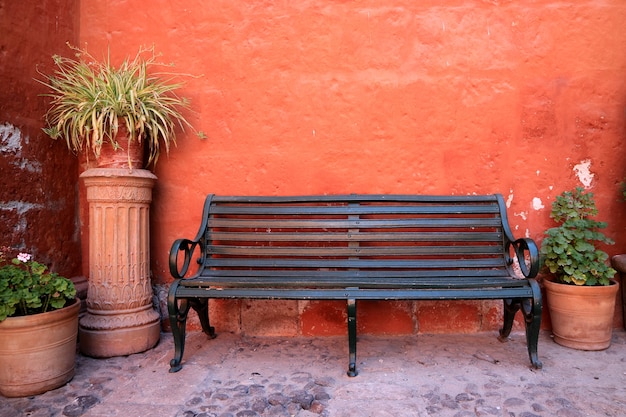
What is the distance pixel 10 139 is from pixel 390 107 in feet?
8.26

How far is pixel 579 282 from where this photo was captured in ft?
8.49

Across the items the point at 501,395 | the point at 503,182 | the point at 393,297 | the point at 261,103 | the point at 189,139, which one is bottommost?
the point at 501,395

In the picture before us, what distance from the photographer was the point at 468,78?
2.94 metres

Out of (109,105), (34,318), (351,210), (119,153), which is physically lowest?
(34,318)

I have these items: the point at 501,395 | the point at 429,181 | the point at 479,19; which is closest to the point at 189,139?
the point at 429,181

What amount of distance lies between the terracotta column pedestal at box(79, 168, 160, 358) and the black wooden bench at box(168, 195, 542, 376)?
14.5 inches

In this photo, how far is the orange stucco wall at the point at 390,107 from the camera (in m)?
2.91

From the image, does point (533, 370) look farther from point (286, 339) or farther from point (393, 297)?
point (286, 339)

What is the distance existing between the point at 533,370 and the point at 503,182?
4.16 ft

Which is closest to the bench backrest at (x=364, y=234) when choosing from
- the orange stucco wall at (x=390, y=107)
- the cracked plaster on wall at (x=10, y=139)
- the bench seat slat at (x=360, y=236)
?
the bench seat slat at (x=360, y=236)

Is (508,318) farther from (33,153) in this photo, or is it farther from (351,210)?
(33,153)

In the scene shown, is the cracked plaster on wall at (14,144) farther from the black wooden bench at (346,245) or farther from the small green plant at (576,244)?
the small green plant at (576,244)

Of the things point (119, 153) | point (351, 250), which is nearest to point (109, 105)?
point (119, 153)

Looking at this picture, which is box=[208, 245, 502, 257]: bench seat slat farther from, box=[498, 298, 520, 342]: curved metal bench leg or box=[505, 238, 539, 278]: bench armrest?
box=[498, 298, 520, 342]: curved metal bench leg
